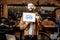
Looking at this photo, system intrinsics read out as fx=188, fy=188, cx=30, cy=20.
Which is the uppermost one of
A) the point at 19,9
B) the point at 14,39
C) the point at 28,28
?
the point at 19,9

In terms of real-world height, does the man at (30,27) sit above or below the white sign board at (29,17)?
below

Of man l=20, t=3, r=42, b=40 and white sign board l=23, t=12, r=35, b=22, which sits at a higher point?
white sign board l=23, t=12, r=35, b=22

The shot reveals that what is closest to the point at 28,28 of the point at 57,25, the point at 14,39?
the point at 14,39

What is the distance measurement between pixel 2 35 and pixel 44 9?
4.33 feet

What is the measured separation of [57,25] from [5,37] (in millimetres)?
1205

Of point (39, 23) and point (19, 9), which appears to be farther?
point (19, 9)

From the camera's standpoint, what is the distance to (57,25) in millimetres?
4086

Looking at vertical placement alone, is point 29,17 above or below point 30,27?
above

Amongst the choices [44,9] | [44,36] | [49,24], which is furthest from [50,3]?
→ [44,36]

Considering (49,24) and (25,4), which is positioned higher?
(25,4)

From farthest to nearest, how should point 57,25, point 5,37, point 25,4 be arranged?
point 25,4 → point 57,25 → point 5,37

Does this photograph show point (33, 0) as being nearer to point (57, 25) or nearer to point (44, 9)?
point (44, 9)

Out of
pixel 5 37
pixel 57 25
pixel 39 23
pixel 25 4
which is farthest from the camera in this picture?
pixel 25 4

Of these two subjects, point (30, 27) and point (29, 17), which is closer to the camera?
point (30, 27)
